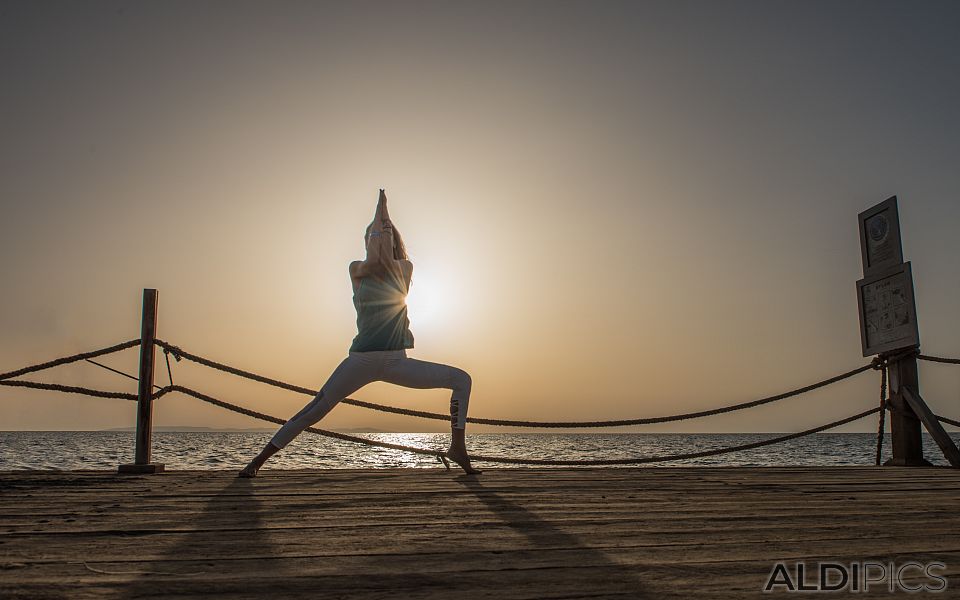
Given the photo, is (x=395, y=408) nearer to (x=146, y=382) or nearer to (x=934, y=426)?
(x=146, y=382)

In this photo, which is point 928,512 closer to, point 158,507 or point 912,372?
point 158,507

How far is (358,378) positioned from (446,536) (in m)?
3.13

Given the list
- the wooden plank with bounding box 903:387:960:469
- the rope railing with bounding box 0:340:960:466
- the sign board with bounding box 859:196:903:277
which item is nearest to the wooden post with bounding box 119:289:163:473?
the rope railing with bounding box 0:340:960:466

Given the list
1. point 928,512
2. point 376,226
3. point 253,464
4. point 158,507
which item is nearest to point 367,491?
point 158,507

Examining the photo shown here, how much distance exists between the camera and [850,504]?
4.09 m

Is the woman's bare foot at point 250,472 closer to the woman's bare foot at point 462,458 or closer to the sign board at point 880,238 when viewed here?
the woman's bare foot at point 462,458

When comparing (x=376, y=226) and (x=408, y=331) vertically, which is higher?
(x=376, y=226)

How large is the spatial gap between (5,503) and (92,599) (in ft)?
8.66

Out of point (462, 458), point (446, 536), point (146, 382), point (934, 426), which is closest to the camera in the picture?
point (446, 536)

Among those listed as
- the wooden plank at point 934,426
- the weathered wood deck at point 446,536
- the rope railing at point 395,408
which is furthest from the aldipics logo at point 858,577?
the wooden plank at point 934,426

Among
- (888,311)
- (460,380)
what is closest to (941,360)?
(888,311)

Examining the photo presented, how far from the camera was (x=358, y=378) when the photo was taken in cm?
593

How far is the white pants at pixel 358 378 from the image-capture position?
5.86 m

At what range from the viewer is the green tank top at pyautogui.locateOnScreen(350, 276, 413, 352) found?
598cm
